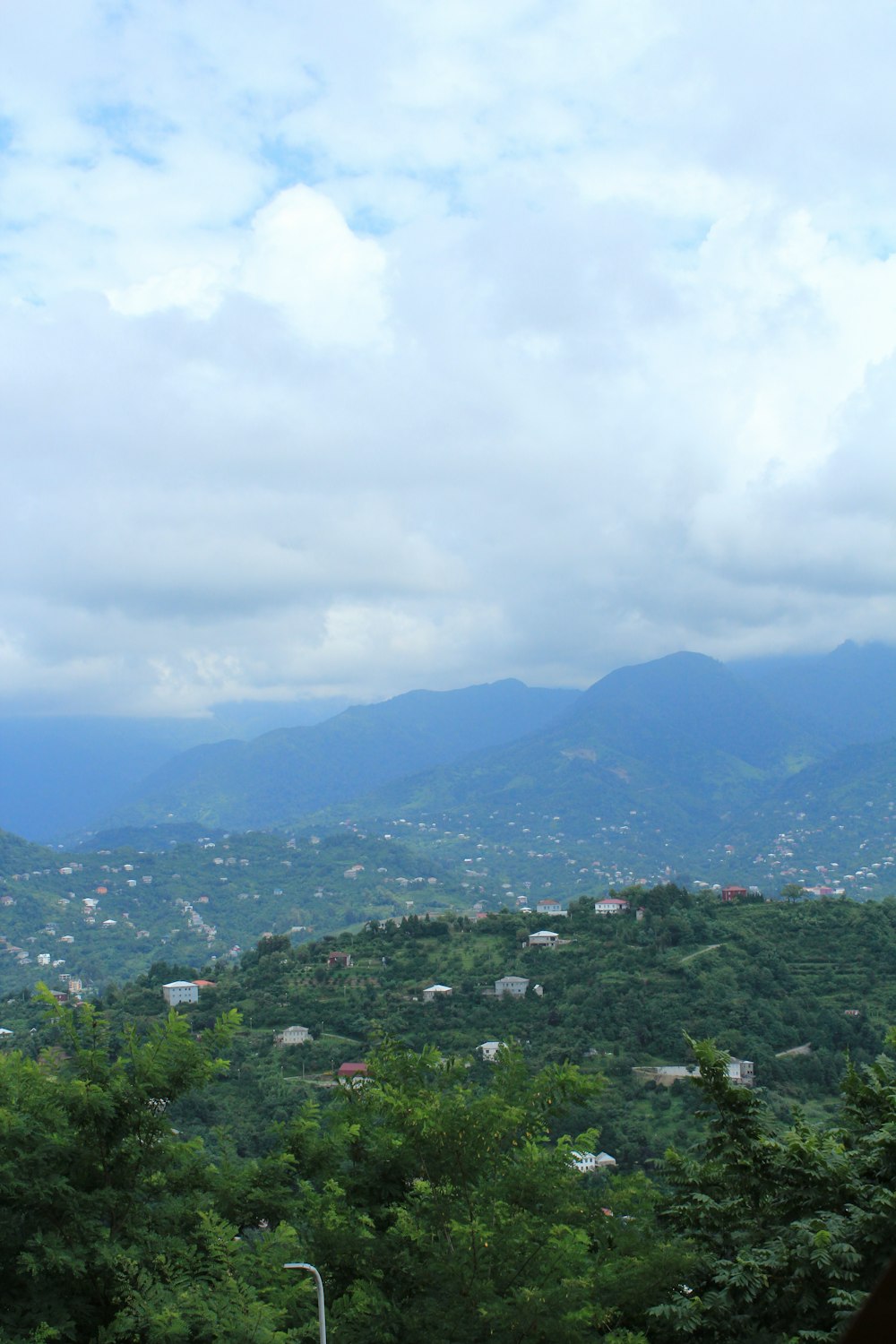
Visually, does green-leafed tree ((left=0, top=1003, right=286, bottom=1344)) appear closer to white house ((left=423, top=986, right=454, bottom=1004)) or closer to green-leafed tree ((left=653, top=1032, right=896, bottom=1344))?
green-leafed tree ((left=653, top=1032, right=896, bottom=1344))

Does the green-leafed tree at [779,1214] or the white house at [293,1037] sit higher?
the green-leafed tree at [779,1214]

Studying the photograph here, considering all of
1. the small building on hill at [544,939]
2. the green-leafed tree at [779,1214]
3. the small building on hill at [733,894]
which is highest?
the green-leafed tree at [779,1214]

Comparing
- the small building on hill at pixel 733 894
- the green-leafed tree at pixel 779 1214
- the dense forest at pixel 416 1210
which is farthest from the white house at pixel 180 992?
the green-leafed tree at pixel 779 1214

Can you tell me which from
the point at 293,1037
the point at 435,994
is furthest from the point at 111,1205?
the point at 435,994

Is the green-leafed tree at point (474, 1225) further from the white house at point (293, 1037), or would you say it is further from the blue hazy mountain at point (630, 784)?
the blue hazy mountain at point (630, 784)

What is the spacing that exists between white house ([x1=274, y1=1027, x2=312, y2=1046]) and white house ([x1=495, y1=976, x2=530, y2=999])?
25.1 ft

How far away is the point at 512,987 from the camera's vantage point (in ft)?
129

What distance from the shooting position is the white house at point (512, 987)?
39.0m

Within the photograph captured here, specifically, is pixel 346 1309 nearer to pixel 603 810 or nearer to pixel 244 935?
pixel 244 935

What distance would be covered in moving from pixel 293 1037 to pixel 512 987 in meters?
8.80

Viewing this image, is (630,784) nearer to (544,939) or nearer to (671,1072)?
(544,939)

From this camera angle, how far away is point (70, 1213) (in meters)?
7.60

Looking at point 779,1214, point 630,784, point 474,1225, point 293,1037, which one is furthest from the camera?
point 630,784

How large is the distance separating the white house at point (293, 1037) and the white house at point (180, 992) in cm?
751
